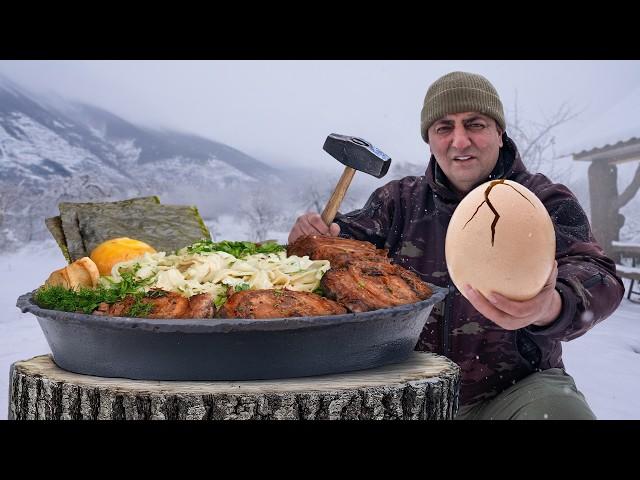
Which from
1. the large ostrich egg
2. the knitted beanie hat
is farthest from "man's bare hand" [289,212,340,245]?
the large ostrich egg

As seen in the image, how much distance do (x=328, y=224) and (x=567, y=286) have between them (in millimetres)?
1449

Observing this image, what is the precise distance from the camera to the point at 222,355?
2.52 m

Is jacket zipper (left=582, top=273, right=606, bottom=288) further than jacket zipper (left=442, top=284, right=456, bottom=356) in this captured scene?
No

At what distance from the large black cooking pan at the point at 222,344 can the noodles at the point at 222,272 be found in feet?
1.28

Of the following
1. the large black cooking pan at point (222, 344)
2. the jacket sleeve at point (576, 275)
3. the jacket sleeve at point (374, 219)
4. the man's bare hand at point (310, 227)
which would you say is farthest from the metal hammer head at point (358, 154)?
the large black cooking pan at point (222, 344)

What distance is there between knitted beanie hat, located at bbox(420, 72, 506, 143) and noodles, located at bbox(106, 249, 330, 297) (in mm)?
1419

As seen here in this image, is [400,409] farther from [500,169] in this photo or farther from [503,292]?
[500,169]

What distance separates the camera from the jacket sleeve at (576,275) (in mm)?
2926

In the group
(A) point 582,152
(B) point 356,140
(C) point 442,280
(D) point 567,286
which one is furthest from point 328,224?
(A) point 582,152

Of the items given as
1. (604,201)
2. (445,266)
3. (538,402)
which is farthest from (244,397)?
(604,201)

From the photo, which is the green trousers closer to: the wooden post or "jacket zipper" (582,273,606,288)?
"jacket zipper" (582,273,606,288)

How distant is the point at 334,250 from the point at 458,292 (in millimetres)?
930

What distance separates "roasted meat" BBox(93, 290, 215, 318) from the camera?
2.57 meters

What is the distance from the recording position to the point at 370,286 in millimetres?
2826
